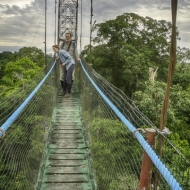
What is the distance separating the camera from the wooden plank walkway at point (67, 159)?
92.9 inches

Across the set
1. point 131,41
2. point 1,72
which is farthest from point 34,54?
point 131,41

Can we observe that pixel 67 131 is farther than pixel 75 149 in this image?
Yes

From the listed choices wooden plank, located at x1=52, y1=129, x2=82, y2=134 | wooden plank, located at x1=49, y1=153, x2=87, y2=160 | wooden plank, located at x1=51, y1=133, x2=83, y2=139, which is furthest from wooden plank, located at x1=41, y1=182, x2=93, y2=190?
wooden plank, located at x1=52, y1=129, x2=82, y2=134

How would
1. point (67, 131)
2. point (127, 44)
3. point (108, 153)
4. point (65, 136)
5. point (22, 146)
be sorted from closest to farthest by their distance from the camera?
1. point (22, 146)
2. point (108, 153)
3. point (65, 136)
4. point (67, 131)
5. point (127, 44)

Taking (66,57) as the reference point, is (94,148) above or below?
below

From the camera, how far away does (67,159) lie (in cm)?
276

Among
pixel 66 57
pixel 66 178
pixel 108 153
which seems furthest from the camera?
pixel 66 57

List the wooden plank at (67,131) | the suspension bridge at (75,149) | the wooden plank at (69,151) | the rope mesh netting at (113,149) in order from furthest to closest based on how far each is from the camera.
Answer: the wooden plank at (67,131), the wooden plank at (69,151), the rope mesh netting at (113,149), the suspension bridge at (75,149)

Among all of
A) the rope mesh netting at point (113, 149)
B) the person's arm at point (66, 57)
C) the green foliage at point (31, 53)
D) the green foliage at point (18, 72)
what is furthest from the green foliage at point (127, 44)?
the rope mesh netting at point (113, 149)

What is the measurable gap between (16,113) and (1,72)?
25.8 metres

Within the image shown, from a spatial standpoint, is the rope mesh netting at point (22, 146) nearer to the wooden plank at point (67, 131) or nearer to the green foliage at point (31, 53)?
the wooden plank at point (67, 131)

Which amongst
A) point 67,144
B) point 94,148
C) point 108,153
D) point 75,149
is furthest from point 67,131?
point 108,153

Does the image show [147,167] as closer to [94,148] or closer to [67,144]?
[94,148]

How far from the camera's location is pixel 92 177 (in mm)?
2453
